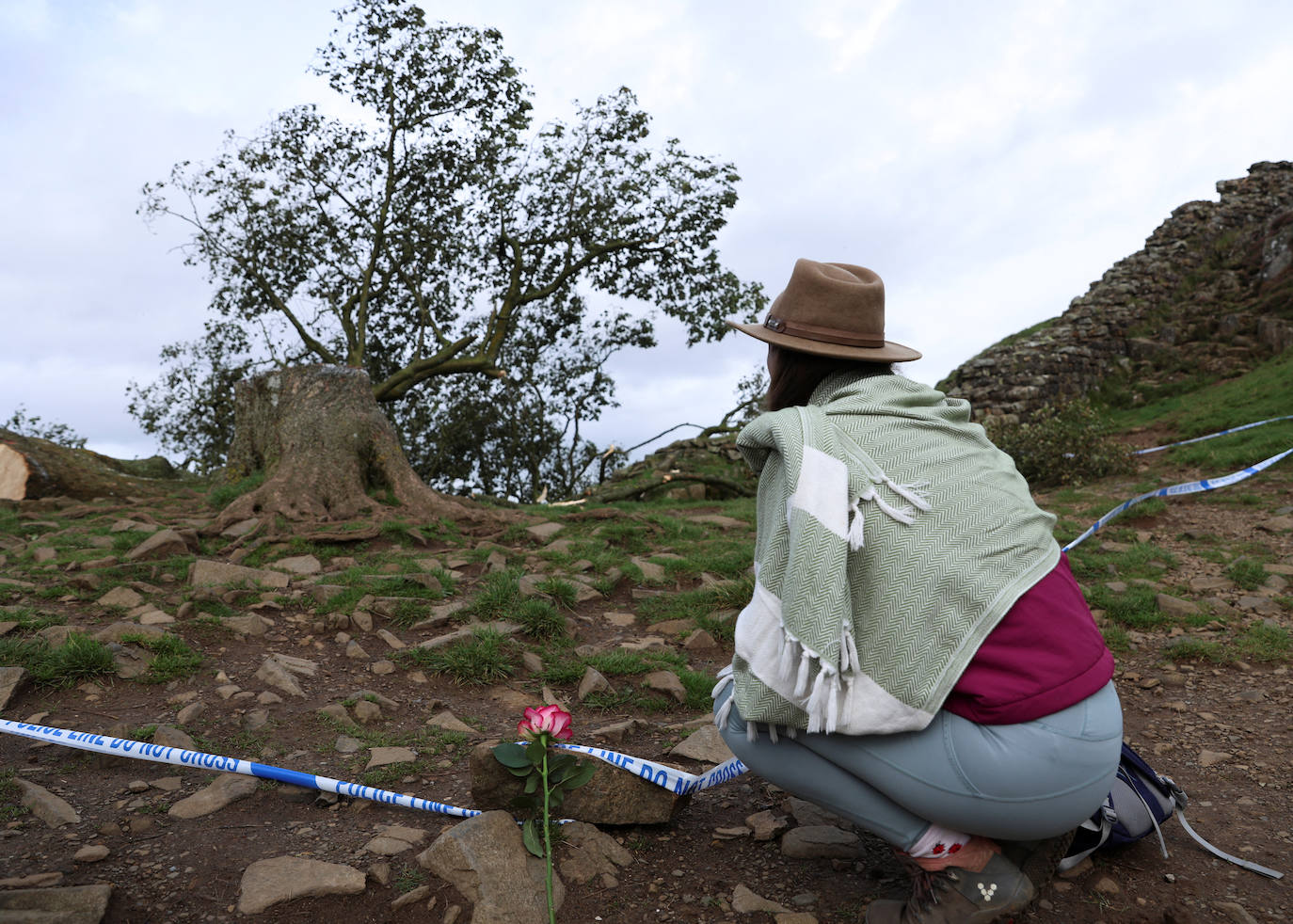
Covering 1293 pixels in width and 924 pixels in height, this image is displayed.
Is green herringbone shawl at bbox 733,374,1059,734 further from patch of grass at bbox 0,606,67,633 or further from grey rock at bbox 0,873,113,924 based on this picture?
patch of grass at bbox 0,606,67,633

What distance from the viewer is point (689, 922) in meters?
2.47

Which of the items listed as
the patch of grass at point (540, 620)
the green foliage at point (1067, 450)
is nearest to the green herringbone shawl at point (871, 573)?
the patch of grass at point (540, 620)

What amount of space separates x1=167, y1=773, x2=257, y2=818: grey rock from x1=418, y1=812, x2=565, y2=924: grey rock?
93cm

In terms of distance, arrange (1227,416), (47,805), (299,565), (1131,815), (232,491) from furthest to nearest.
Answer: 1. (1227,416)
2. (232,491)
3. (299,565)
4. (47,805)
5. (1131,815)

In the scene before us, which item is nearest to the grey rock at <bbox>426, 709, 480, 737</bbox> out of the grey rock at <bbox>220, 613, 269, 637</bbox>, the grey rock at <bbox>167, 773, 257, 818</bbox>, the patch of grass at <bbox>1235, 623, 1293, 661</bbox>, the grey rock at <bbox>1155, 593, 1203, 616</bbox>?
the grey rock at <bbox>167, 773, 257, 818</bbox>

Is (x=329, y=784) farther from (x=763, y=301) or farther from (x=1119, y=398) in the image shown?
(x=1119, y=398)

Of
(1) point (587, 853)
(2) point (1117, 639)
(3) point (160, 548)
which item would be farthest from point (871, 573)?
(3) point (160, 548)

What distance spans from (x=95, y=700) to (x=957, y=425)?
3.87 m

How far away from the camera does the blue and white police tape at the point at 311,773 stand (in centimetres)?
291

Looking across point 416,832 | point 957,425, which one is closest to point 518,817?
point 416,832

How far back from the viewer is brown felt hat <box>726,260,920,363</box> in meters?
2.41

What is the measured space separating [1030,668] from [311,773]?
2731 mm

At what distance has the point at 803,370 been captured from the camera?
2.51 meters

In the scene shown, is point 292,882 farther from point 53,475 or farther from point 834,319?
point 53,475
